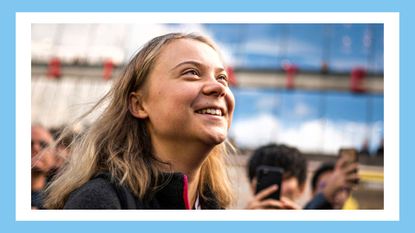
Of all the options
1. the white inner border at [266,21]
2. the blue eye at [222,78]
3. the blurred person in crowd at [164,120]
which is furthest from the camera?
the white inner border at [266,21]

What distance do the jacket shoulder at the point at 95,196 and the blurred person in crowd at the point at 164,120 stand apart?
15 cm

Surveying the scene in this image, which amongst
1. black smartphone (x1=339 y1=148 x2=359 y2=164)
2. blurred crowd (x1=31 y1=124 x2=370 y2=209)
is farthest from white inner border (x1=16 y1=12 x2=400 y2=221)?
black smartphone (x1=339 y1=148 x2=359 y2=164)

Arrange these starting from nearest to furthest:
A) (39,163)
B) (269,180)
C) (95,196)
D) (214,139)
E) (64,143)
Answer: (95,196) → (214,139) → (64,143) → (269,180) → (39,163)

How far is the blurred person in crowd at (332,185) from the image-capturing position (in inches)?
110

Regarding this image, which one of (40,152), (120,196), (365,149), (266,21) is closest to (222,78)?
(120,196)

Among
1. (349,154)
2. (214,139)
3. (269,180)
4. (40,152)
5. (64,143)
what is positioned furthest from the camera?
(349,154)

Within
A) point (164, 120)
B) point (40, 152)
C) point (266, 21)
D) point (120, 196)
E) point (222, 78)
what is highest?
point (266, 21)

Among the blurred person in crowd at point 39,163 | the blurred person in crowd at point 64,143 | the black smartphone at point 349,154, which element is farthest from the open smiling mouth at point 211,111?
the black smartphone at point 349,154

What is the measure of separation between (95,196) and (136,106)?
1.37ft

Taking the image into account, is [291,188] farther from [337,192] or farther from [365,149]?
[365,149]

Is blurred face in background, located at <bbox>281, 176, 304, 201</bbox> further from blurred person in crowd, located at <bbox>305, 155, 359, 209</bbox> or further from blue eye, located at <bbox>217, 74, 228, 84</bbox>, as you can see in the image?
blue eye, located at <bbox>217, 74, 228, 84</bbox>

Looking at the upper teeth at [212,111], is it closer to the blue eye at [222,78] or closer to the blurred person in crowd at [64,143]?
the blue eye at [222,78]

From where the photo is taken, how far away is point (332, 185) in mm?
2984

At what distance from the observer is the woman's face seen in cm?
167
